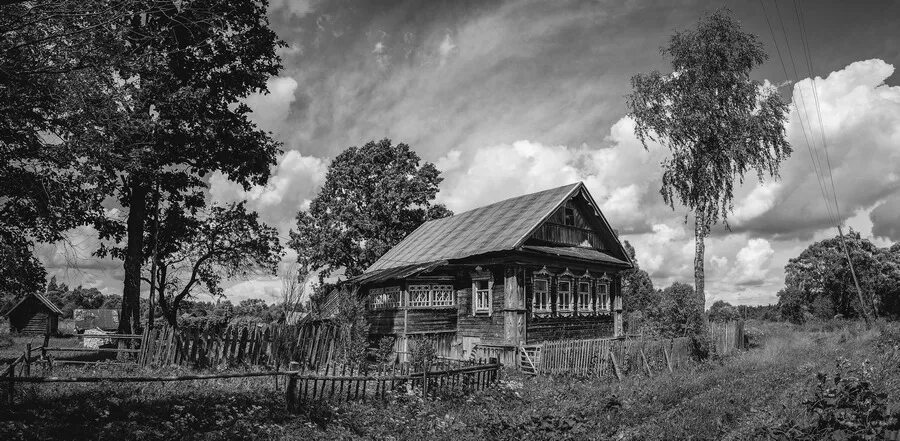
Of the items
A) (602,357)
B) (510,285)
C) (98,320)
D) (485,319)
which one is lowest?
(98,320)

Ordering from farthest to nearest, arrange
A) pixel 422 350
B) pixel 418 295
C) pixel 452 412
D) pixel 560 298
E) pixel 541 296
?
pixel 560 298 < pixel 541 296 < pixel 418 295 < pixel 422 350 < pixel 452 412

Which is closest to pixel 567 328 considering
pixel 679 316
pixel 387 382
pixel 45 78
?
pixel 679 316

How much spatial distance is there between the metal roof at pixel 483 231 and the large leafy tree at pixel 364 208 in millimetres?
5762

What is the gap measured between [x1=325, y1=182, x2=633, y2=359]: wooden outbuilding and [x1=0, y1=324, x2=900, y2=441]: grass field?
6421 millimetres

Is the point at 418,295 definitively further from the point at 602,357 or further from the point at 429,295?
the point at 602,357

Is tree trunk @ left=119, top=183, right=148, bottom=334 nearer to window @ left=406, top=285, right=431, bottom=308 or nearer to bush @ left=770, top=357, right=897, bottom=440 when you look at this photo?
window @ left=406, top=285, right=431, bottom=308

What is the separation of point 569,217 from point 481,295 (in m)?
5.88

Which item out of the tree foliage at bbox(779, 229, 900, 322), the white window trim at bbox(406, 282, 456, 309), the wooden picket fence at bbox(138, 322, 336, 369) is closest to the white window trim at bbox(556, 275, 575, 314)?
the white window trim at bbox(406, 282, 456, 309)

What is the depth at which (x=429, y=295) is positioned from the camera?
2105 cm

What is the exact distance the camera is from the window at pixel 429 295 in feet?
67.4

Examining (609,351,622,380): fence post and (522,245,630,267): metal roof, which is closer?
(609,351,622,380): fence post

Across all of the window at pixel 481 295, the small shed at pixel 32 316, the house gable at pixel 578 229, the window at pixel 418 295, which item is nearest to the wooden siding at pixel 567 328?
the window at pixel 481 295

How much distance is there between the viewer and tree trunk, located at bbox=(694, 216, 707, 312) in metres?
23.7

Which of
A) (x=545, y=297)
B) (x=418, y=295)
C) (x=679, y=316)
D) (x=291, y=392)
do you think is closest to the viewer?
(x=291, y=392)
